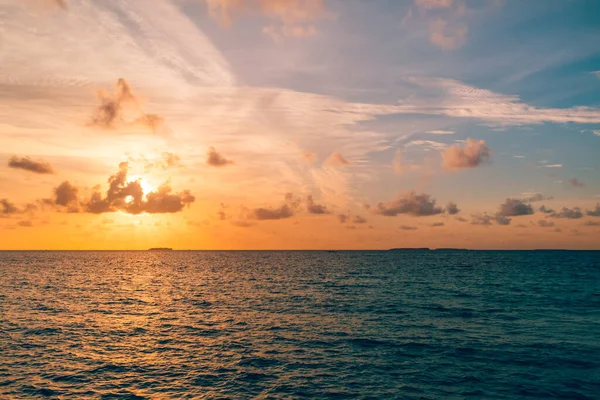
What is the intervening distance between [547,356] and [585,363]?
10.1 ft

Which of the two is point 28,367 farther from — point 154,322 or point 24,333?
point 154,322

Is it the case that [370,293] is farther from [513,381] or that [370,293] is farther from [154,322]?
[513,381]

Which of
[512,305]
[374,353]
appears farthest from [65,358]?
[512,305]

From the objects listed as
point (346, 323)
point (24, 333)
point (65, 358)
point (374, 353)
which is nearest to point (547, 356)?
point (374, 353)

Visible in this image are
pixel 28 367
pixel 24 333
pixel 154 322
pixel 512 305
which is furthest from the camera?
pixel 512 305

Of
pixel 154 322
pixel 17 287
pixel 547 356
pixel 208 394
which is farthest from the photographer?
pixel 17 287

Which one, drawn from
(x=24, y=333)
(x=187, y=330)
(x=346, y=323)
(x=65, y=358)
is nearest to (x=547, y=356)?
(x=346, y=323)

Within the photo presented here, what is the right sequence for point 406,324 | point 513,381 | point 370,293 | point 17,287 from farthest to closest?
point 17,287
point 370,293
point 406,324
point 513,381

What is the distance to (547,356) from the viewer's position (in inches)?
1545

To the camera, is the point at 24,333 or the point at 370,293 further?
the point at 370,293

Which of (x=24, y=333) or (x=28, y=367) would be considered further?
(x=24, y=333)

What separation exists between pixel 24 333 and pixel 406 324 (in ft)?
158

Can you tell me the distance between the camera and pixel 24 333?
165 ft

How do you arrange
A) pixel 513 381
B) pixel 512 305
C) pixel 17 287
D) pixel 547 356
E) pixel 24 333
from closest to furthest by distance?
pixel 513 381
pixel 547 356
pixel 24 333
pixel 512 305
pixel 17 287
